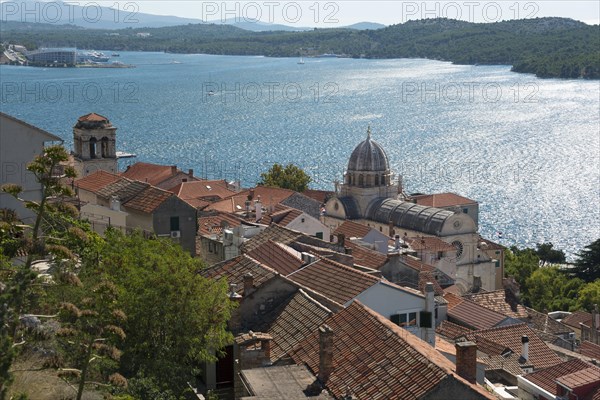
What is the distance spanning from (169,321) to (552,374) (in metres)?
10.6

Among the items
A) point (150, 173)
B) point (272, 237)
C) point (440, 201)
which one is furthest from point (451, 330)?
point (150, 173)

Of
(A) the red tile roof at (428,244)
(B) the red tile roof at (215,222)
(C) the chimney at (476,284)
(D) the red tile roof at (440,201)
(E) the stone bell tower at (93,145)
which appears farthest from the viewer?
(D) the red tile roof at (440,201)

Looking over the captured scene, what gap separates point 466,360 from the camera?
17.9 metres

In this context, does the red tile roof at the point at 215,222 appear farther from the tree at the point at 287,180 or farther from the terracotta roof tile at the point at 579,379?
the tree at the point at 287,180

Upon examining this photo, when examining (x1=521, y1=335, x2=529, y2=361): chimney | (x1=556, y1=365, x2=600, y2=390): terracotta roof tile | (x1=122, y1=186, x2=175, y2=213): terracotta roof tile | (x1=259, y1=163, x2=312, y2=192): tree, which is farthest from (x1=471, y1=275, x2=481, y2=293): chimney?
(x1=556, y1=365, x2=600, y2=390): terracotta roof tile

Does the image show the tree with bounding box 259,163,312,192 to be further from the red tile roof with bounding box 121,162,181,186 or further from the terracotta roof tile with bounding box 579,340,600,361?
the terracotta roof tile with bounding box 579,340,600,361

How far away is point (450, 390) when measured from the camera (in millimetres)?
15914

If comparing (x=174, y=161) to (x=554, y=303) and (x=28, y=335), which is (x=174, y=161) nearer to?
(x=554, y=303)

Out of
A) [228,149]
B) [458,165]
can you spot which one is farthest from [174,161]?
[458,165]

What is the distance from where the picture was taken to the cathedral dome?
2408 inches

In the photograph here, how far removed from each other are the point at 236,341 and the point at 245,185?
82119mm

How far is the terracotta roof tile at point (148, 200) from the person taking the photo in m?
31.1

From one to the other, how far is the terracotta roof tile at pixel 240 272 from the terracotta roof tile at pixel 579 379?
695 centimetres

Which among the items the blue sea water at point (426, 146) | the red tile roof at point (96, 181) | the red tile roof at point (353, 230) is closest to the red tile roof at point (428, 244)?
the red tile roof at point (353, 230)
